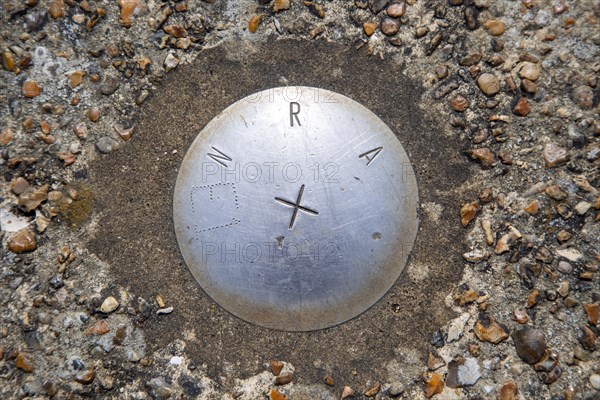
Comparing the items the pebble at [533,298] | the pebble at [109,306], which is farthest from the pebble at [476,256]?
the pebble at [109,306]

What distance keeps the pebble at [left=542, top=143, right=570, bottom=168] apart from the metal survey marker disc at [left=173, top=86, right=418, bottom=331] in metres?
0.39

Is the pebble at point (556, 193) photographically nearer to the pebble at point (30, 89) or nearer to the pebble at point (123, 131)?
the pebble at point (123, 131)

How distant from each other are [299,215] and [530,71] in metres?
0.78

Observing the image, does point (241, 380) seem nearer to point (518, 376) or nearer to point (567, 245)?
point (518, 376)

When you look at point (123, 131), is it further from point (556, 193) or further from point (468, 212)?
point (556, 193)

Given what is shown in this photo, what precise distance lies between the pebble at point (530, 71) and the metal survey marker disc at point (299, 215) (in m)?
0.41

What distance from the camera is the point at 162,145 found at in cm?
137

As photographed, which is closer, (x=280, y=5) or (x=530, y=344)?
(x=530, y=344)

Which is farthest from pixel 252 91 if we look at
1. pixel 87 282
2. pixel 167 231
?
pixel 87 282

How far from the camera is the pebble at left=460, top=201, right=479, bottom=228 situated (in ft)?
4.36

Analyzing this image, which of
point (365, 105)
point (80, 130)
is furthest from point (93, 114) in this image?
point (365, 105)

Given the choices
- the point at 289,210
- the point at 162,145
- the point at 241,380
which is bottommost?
the point at 241,380

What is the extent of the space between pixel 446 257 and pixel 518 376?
371mm

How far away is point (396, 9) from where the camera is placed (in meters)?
1.36
